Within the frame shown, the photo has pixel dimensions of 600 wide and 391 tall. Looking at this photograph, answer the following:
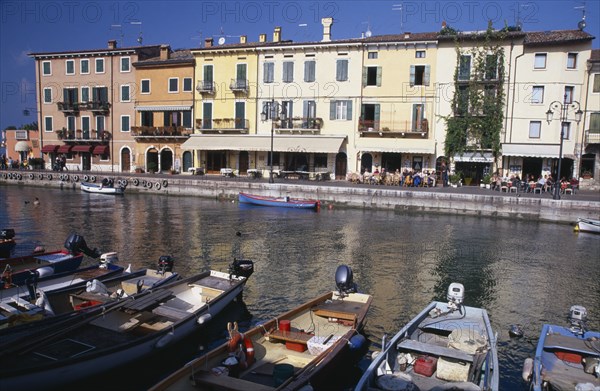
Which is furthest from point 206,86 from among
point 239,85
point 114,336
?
point 114,336

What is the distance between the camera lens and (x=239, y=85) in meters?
43.6

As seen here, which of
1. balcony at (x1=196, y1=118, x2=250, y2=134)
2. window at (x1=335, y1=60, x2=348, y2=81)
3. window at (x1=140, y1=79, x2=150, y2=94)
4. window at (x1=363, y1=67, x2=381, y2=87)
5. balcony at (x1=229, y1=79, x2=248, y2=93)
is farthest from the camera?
window at (x1=140, y1=79, x2=150, y2=94)

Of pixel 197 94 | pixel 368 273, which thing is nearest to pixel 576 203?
pixel 368 273

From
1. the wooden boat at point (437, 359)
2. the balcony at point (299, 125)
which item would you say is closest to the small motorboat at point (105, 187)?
the balcony at point (299, 125)

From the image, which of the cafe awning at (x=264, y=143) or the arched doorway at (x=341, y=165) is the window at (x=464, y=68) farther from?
the arched doorway at (x=341, y=165)

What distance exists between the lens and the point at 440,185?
38062 millimetres

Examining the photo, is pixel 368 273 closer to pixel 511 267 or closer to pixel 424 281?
pixel 424 281

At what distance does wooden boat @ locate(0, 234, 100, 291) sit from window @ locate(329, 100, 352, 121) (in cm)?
2920

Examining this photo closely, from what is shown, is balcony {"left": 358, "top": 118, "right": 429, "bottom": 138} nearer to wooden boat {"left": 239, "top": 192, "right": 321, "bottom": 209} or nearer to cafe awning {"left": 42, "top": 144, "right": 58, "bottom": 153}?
wooden boat {"left": 239, "top": 192, "right": 321, "bottom": 209}

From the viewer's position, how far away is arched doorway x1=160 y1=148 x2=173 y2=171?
47.6m

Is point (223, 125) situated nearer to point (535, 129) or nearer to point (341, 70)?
point (341, 70)

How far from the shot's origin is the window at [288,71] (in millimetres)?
42469

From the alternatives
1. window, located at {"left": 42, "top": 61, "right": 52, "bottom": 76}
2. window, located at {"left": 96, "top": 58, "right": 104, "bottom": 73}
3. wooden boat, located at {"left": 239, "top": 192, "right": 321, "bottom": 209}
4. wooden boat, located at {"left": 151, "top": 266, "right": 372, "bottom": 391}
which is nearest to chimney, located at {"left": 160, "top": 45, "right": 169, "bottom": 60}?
window, located at {"left": 96, "top": 58, "right": 104, "bottom": 73}

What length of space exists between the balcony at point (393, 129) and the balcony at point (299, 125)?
383 centimetres
